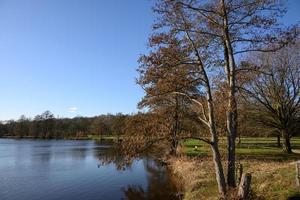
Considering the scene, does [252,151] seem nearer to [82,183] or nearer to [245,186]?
[82,183]

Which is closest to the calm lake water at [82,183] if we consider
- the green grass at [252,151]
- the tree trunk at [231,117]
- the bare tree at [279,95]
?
the green grass at [252,151]

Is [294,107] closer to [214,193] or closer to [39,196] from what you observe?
[214,193]

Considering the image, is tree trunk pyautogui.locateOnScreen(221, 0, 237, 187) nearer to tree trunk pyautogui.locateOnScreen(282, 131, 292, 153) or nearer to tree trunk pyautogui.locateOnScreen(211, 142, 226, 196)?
tree trunk pyautogui.locateOnScreen(211, 142, 226, 196)

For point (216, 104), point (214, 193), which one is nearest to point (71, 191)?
point (214, 193)

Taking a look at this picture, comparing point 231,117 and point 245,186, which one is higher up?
point 231,117

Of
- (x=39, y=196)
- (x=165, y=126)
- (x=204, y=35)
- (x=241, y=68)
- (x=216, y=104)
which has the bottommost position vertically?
(x=39, y=196)

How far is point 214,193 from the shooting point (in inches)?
595

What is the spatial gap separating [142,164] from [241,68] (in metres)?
A: 24.8

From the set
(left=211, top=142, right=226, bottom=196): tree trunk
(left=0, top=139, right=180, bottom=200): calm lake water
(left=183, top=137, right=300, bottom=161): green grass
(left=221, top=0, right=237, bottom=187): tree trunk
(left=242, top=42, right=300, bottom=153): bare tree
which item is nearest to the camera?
(left=211, top=142, right=226, bottom=196): tree trunk

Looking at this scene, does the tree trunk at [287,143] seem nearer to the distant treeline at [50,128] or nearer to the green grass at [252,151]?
the green grass at [252,151]

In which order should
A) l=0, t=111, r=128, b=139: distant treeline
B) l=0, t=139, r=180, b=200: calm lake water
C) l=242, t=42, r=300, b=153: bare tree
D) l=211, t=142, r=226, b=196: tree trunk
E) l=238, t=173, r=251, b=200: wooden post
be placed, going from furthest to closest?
l=0, t=111, r=128, b=139: distant treeline
l=242, t=42, r=300, b=153: bare tree
l=0, t=139, r=180, b=200: calm lake water
l=211, t=142, r=226, b=196: tree trunk
l=238, t=173, r=251, b=200: wooden post

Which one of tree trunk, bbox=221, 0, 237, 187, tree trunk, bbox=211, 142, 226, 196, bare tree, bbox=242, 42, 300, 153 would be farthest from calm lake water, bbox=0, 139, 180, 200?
bare tree, bbox=242, 42, 300, 153

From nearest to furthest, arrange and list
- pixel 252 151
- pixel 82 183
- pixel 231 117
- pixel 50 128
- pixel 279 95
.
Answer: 1. pixel 231 117
2. pixel 82 183
3. pixel 279 95
4. pixel 252 151
5. pixel 50 128

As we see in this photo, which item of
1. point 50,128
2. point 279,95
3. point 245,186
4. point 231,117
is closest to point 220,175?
point 245,186
